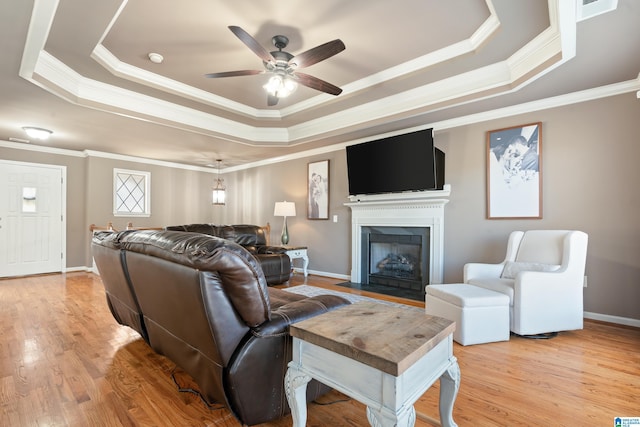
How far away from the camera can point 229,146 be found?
18.3 feet

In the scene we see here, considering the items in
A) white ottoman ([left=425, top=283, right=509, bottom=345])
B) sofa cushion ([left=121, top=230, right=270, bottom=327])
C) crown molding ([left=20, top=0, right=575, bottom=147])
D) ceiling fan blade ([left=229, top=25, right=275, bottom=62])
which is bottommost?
white ottoman ([left=425, top=283, right=509, bottom=345])

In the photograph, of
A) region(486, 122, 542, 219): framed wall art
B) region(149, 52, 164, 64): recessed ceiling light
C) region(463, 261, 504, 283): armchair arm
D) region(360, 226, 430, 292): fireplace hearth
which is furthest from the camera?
region(360, 226, 430, 292): fireplace hearth

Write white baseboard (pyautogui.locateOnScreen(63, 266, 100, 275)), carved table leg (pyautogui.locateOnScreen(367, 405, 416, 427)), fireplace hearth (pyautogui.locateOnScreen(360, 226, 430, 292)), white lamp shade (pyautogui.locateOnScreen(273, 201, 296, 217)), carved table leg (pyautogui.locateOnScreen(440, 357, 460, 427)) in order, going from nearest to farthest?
1. carved table leg (pyautogui.locateOnScreen(367, 405, 416, 427))
2. carved table leg (pyautogui.locateOnScreen(440, 357, 460, 427))
3. fireplace hearth (pyautogui.locateOnScreen(360, 226, 430, 292))
4. white lamp shade (pyautogui.locateOnScreen(273, 201, 296, 217))
5. white baseboard (pyautogui.locateOnScreen(63, 266, 100, 275))

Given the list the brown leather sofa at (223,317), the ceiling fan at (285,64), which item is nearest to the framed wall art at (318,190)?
the ceiling fan at (285,64)

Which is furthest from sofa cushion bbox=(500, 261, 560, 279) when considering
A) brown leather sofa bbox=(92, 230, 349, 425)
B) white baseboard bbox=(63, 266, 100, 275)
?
white baseboard bbox=(63, 266, 100, 275)

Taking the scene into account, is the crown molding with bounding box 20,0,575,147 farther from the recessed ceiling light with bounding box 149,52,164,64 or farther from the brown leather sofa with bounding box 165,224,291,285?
the brown leather sofa with bounding box 165,224,291,285

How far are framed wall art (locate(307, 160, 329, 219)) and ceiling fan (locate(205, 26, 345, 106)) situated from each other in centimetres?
253

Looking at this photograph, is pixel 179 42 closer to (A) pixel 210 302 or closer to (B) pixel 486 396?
(A) pixel 210 302

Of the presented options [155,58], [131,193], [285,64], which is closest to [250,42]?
[285,64]

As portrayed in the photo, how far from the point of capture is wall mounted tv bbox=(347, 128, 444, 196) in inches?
155

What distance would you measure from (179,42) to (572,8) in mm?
3088

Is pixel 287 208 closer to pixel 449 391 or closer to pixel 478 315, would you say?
pixel 478 315

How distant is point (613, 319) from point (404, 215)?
2412 mm

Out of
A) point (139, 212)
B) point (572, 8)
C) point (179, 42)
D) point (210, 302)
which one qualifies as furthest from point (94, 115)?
point (572, 8)
